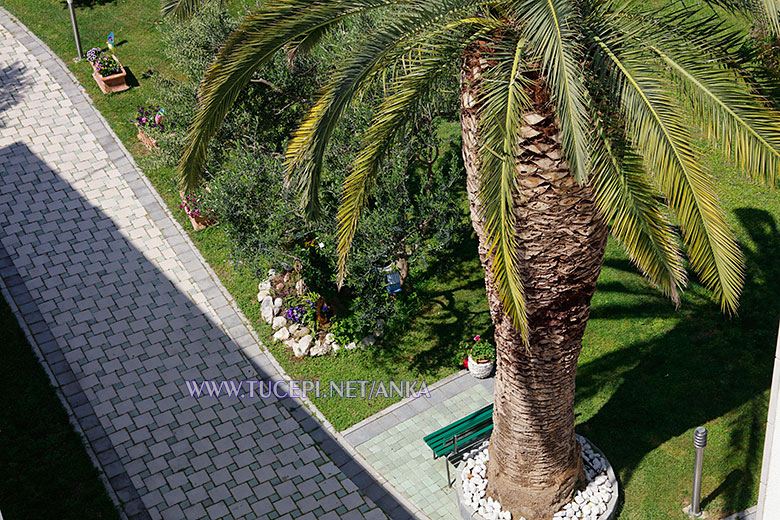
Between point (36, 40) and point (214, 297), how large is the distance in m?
10.3

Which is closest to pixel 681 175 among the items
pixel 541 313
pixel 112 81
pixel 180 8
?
pixel 541 313

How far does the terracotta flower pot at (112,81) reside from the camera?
2009cm

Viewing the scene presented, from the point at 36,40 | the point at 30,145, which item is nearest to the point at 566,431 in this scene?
the point at 30,145

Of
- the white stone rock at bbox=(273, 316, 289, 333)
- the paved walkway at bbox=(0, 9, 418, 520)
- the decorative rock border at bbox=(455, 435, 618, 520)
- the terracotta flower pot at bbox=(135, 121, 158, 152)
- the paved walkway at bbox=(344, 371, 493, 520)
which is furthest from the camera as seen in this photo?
the terracotta flower pot at bbox=(135, 121, 158, 152)

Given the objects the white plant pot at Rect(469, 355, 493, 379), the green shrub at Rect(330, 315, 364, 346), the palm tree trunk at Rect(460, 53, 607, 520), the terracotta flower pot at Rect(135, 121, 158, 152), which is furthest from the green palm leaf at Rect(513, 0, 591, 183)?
the terracotta flower pot at Rect(135, 121, 158, 152)

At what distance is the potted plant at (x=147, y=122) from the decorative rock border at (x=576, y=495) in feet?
32.1

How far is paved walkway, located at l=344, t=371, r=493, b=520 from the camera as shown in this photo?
12.3 metres

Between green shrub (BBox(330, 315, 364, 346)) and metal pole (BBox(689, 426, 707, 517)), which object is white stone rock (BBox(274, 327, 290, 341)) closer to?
green shrub (BBox(330, 315, 364, 346))

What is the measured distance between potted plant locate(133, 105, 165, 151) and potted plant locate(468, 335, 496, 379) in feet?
27.2

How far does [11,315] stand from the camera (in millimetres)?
14969

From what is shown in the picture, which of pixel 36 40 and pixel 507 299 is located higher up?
pixel 507 299

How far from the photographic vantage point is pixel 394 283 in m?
14.7

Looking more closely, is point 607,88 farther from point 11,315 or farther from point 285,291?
point 11,315

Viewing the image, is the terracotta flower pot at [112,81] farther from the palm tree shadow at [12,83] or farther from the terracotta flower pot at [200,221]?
the terracotta flower pot at [200,221]
